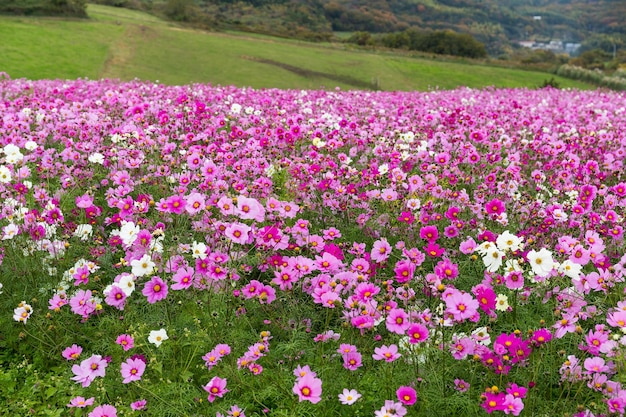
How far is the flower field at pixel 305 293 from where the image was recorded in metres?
2.48

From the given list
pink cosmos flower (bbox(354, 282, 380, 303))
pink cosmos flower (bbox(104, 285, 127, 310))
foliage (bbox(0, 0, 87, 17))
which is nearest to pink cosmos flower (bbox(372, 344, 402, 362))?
pink cosmos flower (bbox(354, 282, 380, 303))

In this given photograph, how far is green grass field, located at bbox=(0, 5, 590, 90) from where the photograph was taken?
22781mm

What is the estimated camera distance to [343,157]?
4898 mm

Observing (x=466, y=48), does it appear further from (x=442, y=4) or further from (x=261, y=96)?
(x=442, y=4)

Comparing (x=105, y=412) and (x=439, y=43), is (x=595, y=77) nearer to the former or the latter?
(x=439, y=43)

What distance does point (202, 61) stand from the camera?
26.8 metres

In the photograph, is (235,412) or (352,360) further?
(352,360)

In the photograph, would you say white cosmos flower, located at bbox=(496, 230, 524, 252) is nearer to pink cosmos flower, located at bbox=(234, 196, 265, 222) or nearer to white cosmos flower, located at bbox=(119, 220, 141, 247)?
pink cosmos flower, located at bbox=(234, 196, 265, 222)

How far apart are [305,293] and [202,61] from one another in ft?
83.5

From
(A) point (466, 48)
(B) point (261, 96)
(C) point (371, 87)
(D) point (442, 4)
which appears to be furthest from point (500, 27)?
(B) point (261, 96)

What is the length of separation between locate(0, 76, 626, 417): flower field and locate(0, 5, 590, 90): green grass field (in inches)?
642

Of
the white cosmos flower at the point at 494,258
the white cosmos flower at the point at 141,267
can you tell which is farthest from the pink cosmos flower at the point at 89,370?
the white cosmos flower at the point at 494,258

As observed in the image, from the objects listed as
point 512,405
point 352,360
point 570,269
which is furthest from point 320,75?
point 512,405

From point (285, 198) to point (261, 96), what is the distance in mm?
5247
